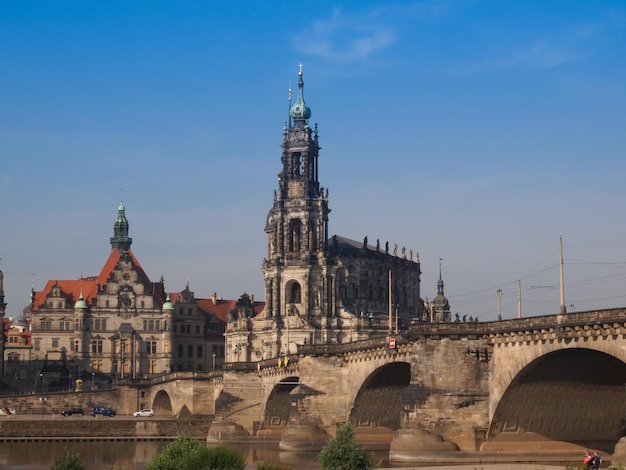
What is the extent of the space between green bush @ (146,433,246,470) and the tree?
4.77 m

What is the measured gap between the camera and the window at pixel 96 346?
527 feet

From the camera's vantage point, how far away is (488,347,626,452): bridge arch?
64625 millimetres

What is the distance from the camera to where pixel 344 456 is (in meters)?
56.4

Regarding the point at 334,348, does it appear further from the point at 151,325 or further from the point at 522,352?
the point at 151,325

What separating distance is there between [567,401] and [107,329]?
4046 inches

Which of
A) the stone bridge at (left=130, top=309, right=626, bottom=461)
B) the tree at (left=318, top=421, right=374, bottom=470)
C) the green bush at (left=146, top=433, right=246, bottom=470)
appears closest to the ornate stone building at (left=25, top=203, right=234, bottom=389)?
the stone bridge at (left=130, top=309, right=626, bottom=461)

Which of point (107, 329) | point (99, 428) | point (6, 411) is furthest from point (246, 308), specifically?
point (99, 428)

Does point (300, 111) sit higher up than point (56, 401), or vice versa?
point (300, 111)

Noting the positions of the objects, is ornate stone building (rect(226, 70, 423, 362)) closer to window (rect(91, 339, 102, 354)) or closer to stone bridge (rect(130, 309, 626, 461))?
window (rect(91, 339, 102, 354))

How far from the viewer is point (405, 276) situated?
561 feet

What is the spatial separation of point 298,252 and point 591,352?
8691cm

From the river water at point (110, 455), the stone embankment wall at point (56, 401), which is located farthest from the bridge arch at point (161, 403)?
the river water at point (110, 455)

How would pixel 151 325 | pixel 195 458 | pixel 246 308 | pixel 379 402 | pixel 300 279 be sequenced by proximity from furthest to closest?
pixel 151 325
pixel 246 308
pixel 300 279
pixel 379 402
pixel 195 458

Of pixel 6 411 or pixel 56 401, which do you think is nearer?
pixel 6 411
